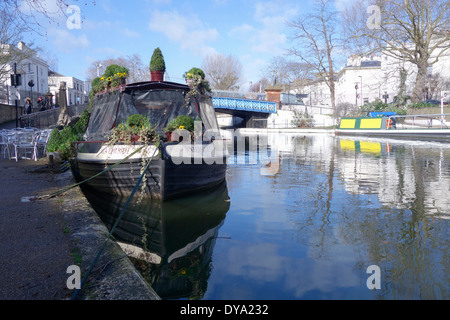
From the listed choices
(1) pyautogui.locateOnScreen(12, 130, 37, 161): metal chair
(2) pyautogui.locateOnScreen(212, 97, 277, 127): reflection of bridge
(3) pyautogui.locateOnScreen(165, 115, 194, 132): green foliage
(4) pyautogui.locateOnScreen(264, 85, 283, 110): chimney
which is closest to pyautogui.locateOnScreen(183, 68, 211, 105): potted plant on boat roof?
(3) pyautogui.locateOnScreen(165, 115, 194, 132): green foliage

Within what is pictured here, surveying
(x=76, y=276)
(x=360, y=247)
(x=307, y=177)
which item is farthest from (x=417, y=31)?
(x=76, y=276)

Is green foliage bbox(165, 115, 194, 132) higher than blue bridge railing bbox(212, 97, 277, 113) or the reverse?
the reverse

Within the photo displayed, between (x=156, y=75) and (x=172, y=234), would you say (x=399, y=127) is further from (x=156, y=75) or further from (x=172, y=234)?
(x=172, y=234)

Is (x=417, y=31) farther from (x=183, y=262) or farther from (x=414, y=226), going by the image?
(x=183, y=262)

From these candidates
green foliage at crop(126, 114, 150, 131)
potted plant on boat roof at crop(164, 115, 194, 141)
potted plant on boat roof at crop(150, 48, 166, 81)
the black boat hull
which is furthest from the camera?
potted plant on boat roof at crop(150, 48, 166, 81)

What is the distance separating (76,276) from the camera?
3.32 metres

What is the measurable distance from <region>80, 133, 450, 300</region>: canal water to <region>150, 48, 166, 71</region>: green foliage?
359 centimetres

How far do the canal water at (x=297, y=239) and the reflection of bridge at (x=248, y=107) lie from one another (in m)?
36.7

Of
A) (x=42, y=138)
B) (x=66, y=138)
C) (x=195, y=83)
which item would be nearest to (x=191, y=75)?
(x=195, y=83)

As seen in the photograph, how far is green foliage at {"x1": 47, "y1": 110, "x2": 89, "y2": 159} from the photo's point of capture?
12156 millimetres

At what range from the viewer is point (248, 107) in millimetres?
48156

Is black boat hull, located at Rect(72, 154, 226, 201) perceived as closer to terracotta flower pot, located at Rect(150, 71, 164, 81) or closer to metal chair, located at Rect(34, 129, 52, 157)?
terracotta flower pot, located at Rect(150, 71, 164, 81)

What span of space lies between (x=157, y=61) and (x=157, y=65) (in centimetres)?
11
